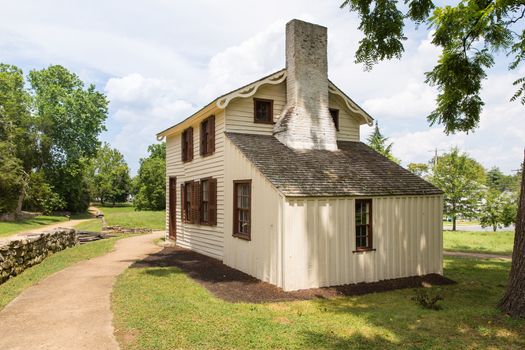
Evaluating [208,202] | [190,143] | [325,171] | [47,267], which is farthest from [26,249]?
[325,171]

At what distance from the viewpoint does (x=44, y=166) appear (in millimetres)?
41125

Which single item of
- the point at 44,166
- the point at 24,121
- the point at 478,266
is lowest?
the point at 478,266

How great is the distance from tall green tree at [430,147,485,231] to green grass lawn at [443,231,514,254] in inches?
86.1

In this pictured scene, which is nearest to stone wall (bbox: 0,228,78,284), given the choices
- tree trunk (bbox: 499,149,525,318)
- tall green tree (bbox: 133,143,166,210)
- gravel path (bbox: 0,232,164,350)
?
gravel path (bbox: 0,232,164,350)

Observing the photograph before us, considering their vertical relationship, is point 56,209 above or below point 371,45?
below

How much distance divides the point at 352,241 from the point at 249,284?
3215 mm

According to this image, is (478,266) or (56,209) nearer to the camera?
(478,266)

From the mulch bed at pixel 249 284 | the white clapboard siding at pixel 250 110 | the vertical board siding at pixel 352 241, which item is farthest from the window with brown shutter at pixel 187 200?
the vertical board siding at pixel 352 241

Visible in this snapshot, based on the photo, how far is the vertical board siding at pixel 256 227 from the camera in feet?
33.0

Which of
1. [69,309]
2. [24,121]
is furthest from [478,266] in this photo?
[24,121]

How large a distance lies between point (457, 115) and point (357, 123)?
4761mm

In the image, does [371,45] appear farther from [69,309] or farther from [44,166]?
[44,166]

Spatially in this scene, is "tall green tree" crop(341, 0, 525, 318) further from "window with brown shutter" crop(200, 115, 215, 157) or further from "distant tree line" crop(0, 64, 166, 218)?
"distant tree line" crop(0, 64, 166, 218)

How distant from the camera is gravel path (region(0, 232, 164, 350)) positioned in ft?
20.4
